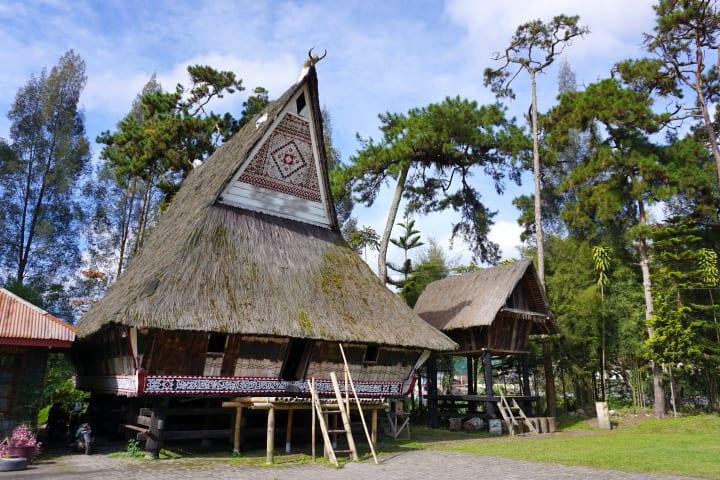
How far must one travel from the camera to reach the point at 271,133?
15.5 m

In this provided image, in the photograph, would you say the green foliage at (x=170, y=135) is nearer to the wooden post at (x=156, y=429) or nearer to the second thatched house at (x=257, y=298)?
the second thatched house at (x=257, y=298)

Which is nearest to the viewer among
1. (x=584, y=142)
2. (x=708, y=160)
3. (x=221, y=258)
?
(x=221, y=258)

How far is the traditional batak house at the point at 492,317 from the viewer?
61.6ft

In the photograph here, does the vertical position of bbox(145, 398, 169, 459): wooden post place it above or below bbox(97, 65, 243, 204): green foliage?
below

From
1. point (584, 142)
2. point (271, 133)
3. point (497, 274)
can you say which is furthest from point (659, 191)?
point (271, 133)

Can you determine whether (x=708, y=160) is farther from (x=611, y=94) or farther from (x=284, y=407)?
(x=284, y=407)

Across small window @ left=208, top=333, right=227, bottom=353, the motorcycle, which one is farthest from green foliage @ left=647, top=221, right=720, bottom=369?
the motorcycle

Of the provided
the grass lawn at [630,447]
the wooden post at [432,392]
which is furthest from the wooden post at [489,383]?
the wooden post at [432,392]

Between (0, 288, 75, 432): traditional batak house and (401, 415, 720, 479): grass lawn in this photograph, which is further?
(0, 288, 75, 432): traditional batak house

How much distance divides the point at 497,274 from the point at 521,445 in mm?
7350

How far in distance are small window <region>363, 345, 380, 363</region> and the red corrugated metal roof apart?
23.1 feet

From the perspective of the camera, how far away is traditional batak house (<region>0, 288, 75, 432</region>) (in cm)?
1100

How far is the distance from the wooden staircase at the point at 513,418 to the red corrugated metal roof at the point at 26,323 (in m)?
13.5

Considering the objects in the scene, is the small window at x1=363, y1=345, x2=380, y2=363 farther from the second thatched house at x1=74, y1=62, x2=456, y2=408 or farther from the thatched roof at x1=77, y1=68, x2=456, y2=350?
the thatched roof at x1=77, y1=68, x2=456, y2=350
